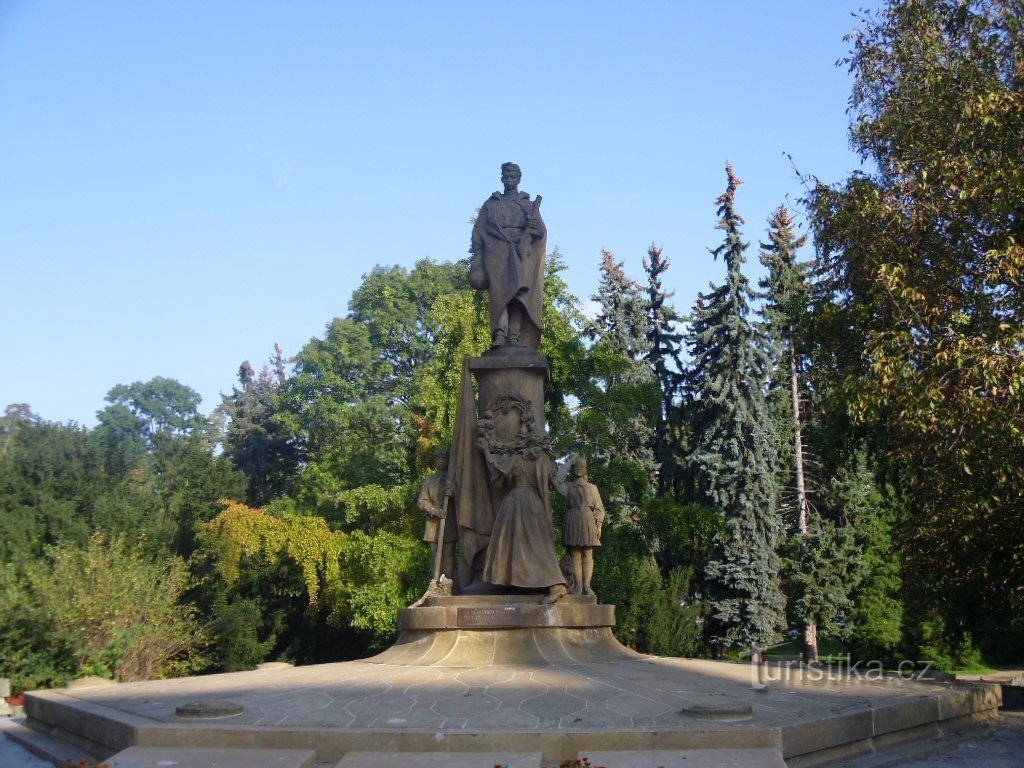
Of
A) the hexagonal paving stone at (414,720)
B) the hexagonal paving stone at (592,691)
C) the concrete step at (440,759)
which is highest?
the hexagonal paving stone at (592,691)

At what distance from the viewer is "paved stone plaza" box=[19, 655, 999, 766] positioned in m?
7.54

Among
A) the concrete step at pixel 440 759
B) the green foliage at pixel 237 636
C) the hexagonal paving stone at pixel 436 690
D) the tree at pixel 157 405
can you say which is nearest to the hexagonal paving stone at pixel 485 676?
the hexagonal paving stone at pixel 436 690

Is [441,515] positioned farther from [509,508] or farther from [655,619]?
[655,619]

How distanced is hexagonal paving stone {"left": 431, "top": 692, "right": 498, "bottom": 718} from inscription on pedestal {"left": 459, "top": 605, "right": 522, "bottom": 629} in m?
2.33

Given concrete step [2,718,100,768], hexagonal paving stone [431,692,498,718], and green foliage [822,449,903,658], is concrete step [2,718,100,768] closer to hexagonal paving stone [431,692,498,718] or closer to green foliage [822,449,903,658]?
hexagonal paving stone [431,692,498,718]

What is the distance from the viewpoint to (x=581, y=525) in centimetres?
1241

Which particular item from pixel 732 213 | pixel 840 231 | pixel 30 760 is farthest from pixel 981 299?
pixel 732 213

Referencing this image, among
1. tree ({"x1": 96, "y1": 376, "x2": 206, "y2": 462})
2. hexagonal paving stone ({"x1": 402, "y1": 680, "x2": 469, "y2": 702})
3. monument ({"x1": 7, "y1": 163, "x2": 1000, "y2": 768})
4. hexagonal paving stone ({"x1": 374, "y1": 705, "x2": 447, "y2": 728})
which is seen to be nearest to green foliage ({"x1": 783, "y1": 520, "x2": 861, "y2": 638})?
monument ({"x1": 7, "y1": 163, "x2": 1000, "y2": 768})

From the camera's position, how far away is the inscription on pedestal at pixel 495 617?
449 inches

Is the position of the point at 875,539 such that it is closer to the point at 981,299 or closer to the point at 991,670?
the point at 991,670

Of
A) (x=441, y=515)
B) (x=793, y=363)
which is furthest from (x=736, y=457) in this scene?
(x=441, y=515)

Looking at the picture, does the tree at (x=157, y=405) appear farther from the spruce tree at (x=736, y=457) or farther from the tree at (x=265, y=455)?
the spruce tree at (x=736, y=457)

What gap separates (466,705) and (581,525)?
4.12m

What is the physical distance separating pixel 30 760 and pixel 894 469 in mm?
12027
